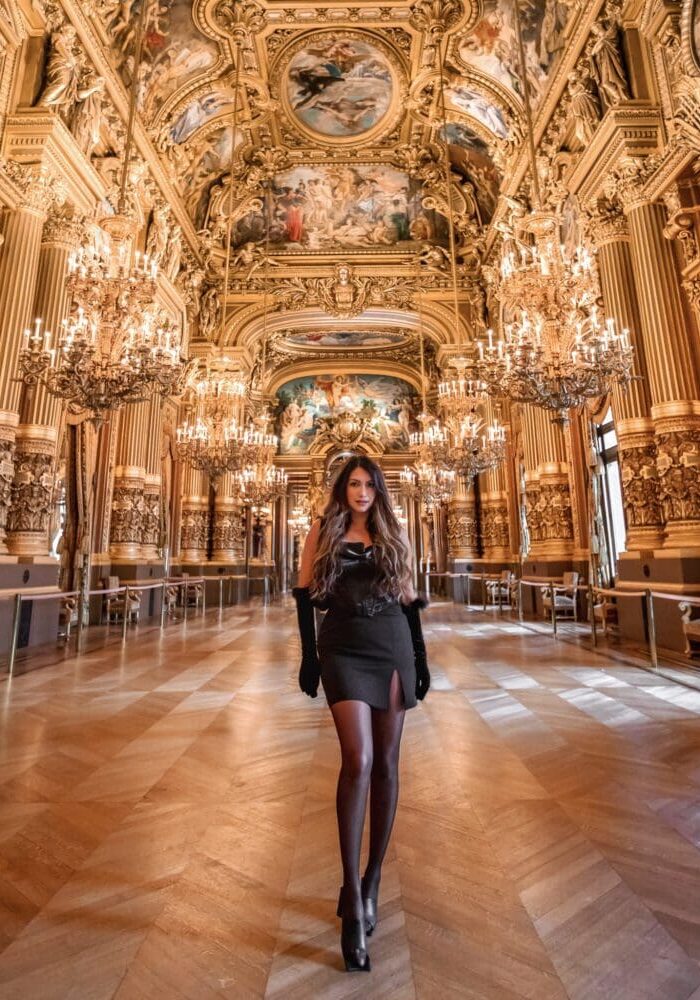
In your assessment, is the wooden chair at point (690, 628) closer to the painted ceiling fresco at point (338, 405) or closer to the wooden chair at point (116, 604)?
the wooden chair at point (116, 604)

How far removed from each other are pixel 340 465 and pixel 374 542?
7837 mm

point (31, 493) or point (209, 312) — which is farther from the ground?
point (209, 312)

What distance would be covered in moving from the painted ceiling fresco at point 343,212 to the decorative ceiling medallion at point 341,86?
1305 millimetres

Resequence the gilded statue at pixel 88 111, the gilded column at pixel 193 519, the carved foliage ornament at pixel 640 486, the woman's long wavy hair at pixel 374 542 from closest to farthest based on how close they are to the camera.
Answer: the woman's long wavy hair at pixel 374 542 < the carved foliage ornament at pixel 640 486 < the gilded statue at pixel 88 111 < the gilded column at pixel 193 519

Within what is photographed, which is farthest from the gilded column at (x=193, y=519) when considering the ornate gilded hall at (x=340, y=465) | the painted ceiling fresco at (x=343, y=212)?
the painted ceiling fresco at (x=343, y=212)

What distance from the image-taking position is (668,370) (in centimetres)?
733

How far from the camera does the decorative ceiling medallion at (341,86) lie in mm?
11688

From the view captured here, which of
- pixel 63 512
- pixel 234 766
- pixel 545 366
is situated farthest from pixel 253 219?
pixel 234 766

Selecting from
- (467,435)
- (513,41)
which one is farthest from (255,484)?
(513,41)

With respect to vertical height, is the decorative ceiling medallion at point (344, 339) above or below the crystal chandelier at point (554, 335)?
above

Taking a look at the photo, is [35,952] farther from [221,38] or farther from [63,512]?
[221,38]

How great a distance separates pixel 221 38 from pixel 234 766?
14.2 m

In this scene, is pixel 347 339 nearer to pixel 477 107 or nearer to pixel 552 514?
pixel 477 107

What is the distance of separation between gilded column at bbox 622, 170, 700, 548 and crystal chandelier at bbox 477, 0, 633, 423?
4.97 ft
